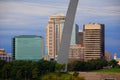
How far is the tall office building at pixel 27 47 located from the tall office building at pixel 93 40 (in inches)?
307

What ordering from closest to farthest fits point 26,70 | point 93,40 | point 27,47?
point 26,70
point 27,47
point 93,40

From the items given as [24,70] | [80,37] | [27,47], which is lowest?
[24,70]

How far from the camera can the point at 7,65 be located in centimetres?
4222

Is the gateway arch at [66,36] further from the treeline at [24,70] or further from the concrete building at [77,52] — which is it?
the concrete building at [77,52]

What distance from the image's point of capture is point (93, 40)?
87.0 meters

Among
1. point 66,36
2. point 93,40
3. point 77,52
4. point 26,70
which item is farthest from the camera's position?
point 77,52

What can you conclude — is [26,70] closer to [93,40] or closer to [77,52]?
[93,40]

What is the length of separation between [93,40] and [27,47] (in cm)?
1101

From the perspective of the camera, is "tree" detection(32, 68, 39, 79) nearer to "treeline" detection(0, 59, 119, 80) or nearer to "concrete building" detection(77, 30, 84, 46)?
"treeline" detection(0, 59, 119, 80)

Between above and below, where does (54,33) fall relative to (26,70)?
above

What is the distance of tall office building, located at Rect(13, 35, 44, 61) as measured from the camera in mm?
82500

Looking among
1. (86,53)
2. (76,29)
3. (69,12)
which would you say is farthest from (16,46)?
(69,12)

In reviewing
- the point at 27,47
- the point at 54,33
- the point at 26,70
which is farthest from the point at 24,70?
the point at 54,33

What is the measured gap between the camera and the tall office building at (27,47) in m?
82.5
